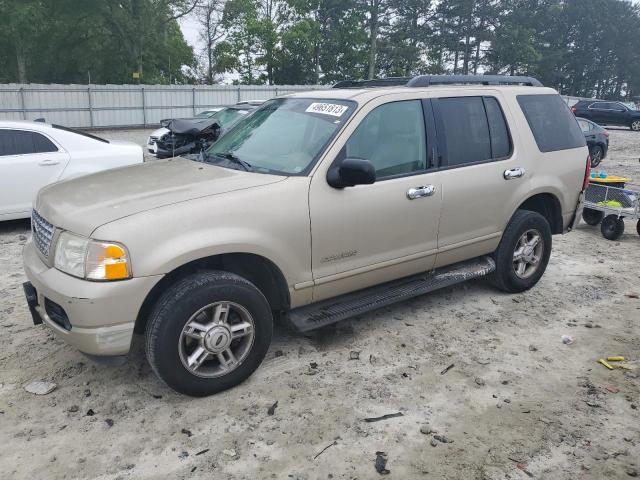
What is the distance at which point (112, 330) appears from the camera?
10.4 feet

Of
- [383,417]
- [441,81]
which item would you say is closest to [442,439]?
[383,417]

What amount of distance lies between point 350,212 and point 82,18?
39.6 m

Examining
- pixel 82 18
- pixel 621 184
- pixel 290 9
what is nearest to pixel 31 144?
pixel 621 184

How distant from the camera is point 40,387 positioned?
3.68m

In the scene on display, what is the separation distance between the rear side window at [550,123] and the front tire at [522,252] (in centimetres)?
71

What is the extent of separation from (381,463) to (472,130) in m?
2.96

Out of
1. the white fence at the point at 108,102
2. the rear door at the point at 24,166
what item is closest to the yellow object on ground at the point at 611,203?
the rear door at the point at 24,166

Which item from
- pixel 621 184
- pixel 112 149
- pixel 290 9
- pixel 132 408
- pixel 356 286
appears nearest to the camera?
pixel 132 408

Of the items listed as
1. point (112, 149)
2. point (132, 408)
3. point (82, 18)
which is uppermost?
point (82, 18)

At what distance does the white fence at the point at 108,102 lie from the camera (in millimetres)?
23188

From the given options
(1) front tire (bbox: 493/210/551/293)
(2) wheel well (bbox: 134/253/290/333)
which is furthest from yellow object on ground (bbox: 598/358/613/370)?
(2) wheel well (bbox: 134/253/290/333)

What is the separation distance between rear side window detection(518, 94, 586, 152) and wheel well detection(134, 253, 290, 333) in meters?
2.97

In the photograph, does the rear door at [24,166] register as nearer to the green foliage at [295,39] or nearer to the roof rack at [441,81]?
the roof rack at [441,81]

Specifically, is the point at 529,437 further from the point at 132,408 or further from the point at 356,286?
the point at 132,408
